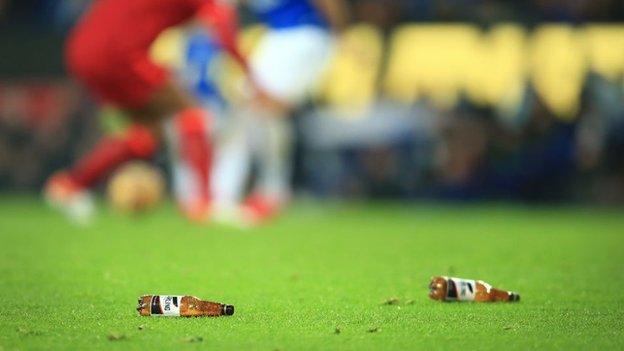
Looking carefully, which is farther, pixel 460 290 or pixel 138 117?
pixel 138 117

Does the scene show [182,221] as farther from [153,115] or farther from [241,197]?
[241,197]

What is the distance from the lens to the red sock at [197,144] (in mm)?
10997

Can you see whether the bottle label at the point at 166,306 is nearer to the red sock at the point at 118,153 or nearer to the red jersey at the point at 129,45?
the red jersey at the point at 129,45

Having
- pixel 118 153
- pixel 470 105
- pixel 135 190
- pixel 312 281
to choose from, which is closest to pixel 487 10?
pixel 470 105

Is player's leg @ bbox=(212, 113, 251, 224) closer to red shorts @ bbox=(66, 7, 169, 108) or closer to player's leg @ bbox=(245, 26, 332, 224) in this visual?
player's leg @ bbox=(245, 26, 332, 224)

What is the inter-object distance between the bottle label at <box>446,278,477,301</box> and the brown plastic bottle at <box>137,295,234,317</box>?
1.04 metres

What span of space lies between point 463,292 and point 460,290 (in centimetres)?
2

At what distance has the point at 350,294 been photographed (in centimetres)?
593

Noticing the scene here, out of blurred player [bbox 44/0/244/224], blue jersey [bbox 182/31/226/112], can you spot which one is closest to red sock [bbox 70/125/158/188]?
blurred player [bbox 44/0/244/224]

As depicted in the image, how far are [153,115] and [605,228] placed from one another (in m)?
4.10

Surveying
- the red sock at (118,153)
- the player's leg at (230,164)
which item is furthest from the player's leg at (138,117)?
the player's leg at (230,164)

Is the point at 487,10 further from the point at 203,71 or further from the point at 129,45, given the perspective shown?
the point at 129,45

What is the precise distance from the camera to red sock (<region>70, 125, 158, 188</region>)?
35.6ft

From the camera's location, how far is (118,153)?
35.9 ft
